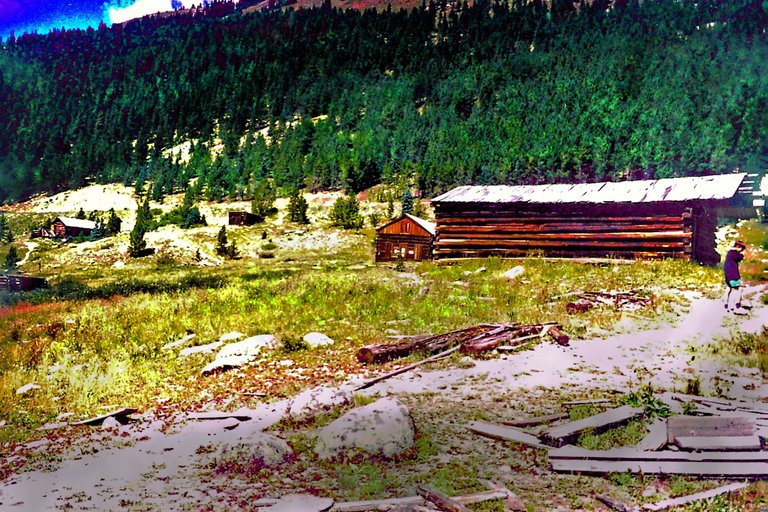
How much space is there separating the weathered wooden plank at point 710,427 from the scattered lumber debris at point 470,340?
480 cm

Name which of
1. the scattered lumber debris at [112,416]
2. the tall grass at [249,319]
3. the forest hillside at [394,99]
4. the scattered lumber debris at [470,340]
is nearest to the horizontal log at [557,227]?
the tall grass at [249,319]

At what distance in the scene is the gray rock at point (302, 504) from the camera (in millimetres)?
6020

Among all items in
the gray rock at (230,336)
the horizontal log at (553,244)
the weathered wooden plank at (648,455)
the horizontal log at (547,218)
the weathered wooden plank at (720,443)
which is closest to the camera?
the weathered wooden plank at (648,455)

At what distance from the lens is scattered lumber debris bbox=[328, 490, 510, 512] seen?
19.8ft

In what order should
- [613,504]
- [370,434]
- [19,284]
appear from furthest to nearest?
[19,284], [370,434], [613,504]

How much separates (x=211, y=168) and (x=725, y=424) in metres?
95.8

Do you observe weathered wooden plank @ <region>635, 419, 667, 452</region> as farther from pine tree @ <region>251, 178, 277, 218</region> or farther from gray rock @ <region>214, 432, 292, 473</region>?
pine tree @ <region>251, 178, 277, 218</region>

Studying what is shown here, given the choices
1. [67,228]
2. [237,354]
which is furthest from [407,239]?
[67,228]

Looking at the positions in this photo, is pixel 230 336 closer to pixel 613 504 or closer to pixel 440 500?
pixel 440 500

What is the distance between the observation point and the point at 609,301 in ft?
53.7

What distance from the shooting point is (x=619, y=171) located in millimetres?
72688

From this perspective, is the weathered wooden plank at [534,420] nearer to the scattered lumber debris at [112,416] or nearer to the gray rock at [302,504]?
the gray rock at [302,504]

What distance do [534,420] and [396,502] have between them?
3195 mm

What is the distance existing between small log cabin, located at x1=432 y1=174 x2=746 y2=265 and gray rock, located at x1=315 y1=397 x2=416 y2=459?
1949cm
